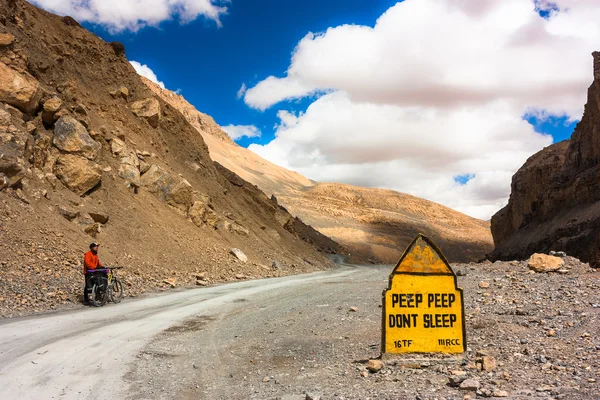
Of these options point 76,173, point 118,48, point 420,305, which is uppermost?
point 118,48

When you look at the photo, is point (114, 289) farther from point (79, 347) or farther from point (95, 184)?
point (95, 184)

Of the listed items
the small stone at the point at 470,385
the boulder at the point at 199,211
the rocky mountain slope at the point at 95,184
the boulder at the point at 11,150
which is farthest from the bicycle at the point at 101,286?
the boulder at the point at 199,211

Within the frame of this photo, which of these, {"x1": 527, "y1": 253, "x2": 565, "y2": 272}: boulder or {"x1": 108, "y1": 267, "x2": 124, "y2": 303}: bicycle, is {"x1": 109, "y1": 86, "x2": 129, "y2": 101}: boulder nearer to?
{"x1": 108, "y1": 267, "x2": 124, "y2": 303}: bicycle

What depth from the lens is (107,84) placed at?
106 ft

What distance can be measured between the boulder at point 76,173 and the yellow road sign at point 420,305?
19623mm

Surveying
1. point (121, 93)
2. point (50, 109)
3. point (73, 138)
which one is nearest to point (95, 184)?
point (73, 138)

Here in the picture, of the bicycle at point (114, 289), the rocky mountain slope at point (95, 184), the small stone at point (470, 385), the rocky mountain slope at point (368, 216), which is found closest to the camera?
the small stone at point (470, 385)

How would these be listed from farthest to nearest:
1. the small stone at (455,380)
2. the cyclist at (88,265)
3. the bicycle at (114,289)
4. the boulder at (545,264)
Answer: the boulder at (545,264) < the bicycle at (114,289) < the cyclist at (88,265) < the small stone at (455,380)

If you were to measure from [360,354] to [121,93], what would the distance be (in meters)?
31.1

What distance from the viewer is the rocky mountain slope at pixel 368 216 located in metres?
87.8

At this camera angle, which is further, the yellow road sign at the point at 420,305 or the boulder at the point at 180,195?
the boulder at the point at 180,195

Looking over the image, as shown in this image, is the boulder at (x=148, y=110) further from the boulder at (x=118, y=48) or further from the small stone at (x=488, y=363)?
the small stone at (x=488, y=363)

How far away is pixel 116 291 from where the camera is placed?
1385 cm

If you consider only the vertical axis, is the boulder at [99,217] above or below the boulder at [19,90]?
below
